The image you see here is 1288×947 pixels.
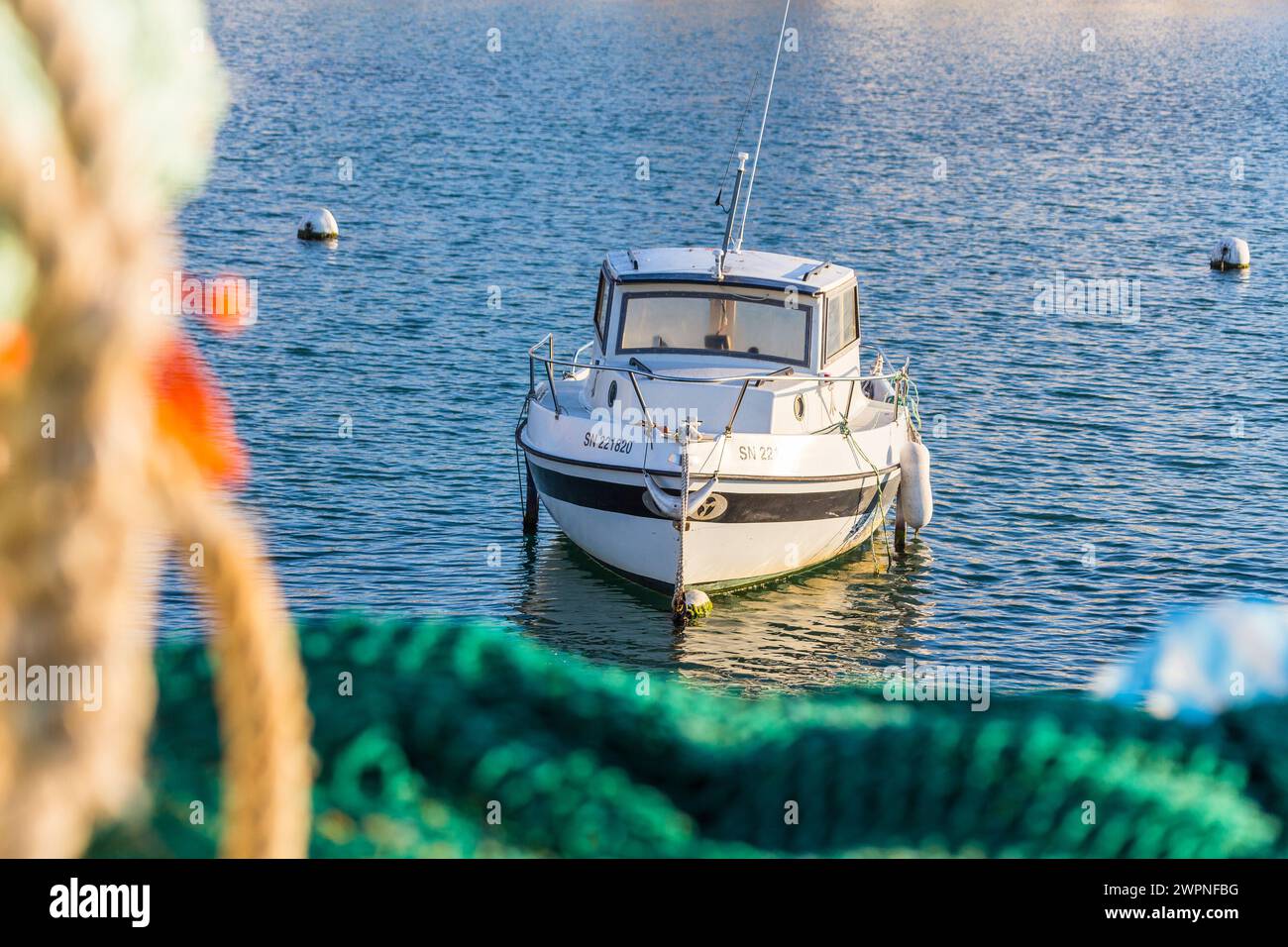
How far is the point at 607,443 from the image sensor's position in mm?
18344

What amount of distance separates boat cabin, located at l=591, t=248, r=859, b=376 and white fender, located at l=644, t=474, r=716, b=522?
88.4 inches

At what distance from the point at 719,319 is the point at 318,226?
23.0 m

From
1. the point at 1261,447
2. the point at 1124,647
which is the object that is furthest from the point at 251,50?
the point at 1124,647

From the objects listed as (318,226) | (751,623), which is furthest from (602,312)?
(318,226)

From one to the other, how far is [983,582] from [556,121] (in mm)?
45321

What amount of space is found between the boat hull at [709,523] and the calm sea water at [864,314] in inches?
21.3

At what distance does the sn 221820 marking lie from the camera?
1814cm

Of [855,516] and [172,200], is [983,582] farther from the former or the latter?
[172,200]

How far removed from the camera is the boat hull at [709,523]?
18141 mm

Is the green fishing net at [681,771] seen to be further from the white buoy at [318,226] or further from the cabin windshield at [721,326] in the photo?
the white buoy at [318,226]

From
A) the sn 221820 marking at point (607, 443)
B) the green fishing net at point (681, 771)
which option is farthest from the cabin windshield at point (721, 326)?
the green fishing net at point (681, 771)

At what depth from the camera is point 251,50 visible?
7862cm

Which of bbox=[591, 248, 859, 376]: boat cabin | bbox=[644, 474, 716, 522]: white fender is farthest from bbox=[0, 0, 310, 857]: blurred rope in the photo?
bbox=[591, 248, 859, 376]: boat cabin

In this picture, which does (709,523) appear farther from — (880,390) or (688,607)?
(880,390)
